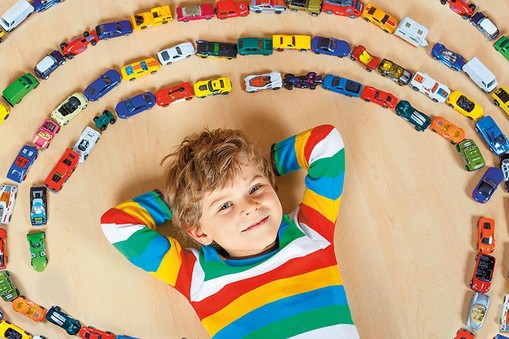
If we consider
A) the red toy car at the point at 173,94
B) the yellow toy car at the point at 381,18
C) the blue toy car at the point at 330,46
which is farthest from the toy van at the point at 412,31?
the red toy car at the point at 173,94

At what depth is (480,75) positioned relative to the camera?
1390mm

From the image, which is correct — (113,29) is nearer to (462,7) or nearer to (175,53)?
(175,53)

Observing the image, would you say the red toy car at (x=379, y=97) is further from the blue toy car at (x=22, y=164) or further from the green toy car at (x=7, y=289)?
the green toy car at (x=7, y=289)

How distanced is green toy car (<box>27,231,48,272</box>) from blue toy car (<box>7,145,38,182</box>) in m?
0.12

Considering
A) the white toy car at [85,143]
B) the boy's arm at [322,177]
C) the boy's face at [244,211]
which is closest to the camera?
the boy's face at [244,211]

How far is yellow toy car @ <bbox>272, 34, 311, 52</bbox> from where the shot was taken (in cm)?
140

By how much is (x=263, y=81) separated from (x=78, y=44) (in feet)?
1.32

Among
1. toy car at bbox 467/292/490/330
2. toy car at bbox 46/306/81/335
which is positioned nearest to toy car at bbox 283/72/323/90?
toy car at bbox 467/292/490/330

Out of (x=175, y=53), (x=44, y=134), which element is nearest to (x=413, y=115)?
(x=175, y=53)

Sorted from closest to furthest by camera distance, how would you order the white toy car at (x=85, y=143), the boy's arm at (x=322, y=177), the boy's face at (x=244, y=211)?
the boy's face at (x=244, y=211), the boy's arm at (x=322, y=177), the white toy car at (x=85, y=143)

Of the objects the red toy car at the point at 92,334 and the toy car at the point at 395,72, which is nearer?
the red toy car at the point at 92,334

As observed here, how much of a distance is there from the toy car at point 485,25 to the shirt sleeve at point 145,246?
0.79 meters

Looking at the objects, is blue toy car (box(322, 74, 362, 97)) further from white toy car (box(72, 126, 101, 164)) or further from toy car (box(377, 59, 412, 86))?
white toy car (box(72, 126, 101, 164))

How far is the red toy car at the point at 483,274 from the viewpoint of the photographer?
130 centimetres
